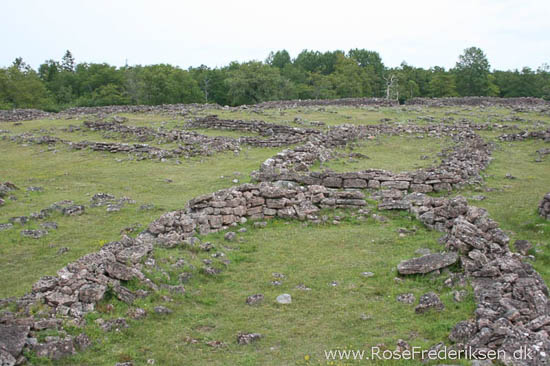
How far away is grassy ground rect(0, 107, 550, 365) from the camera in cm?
847

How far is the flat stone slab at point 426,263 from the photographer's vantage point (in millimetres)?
11000

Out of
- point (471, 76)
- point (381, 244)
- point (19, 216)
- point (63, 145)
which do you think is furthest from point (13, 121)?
point (471, 76)

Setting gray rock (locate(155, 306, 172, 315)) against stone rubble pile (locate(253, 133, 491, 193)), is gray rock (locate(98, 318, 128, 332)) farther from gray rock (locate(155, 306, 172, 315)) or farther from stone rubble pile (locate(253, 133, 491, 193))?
stone rubble pile (locate(253, 133, 491, 193))

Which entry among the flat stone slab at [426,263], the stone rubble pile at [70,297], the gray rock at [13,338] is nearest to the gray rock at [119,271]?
the stone rubble pile at [70,297]

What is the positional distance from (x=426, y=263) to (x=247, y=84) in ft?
196

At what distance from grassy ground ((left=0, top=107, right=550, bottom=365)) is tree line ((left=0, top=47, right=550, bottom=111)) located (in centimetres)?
4849

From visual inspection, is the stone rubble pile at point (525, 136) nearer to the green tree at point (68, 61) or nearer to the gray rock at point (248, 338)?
the gray rock at point (248, 338)

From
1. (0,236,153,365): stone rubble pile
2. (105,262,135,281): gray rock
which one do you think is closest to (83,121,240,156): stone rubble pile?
(0,236,153,365): stone rubble pile

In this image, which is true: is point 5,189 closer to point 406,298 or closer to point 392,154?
point 406,298

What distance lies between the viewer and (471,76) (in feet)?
261

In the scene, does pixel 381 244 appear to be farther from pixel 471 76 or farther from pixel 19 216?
pixel 471 76

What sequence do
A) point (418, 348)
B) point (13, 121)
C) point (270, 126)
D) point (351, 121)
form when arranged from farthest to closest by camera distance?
1. point (13, 121)
2. point (351, 121)
3. point (270, 126)
4. point (418, 348)

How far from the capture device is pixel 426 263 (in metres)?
11.1

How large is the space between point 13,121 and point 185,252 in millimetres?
44775
